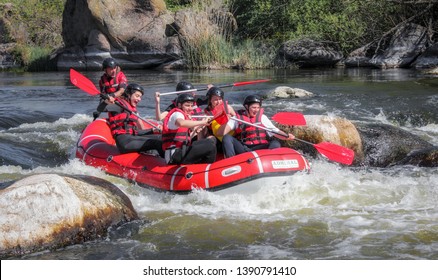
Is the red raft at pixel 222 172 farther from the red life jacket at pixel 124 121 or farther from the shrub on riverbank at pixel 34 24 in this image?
the shrub on riverbank at pixel 34 24

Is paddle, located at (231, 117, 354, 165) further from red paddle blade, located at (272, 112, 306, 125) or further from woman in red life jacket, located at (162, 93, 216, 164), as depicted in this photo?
woman in red life jacket, located at (162, 93, 216, 164)

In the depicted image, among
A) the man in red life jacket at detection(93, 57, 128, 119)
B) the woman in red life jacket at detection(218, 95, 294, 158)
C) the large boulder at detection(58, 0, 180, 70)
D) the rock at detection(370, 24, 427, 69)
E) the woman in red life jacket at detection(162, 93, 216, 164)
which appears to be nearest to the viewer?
the woman in red life jacket at detection(162, 93, 216, 164)

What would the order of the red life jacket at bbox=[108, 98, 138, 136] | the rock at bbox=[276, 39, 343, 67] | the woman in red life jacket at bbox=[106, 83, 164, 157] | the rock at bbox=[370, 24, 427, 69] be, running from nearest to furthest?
the woman in red life jacket at bbox=[106, 83, 164, 157]
the red life jacket at bbox=[108, 98, 138, 136]
the rock at bbox=[370, 24, 427, 69]
the rock at bbox=[276, 39, 343, 67]

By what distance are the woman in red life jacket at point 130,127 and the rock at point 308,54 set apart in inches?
485

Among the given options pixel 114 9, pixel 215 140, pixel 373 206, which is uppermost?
pixel 114 9

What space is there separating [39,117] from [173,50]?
10.5 m

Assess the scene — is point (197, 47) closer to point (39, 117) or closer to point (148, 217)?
point (39, 117)

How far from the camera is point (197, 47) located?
62.3 feet

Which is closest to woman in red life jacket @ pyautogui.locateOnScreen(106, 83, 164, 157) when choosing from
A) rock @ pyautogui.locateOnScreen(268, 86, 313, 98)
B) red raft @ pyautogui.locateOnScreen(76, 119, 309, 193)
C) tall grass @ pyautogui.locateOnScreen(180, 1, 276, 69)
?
red raft @ pyautogui.locateOnScreen(76, 119, 309, 193)

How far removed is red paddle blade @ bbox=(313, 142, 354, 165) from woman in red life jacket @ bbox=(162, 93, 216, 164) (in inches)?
45.8

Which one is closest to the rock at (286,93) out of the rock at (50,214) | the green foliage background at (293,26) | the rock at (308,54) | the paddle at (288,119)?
the paddle at (288,119)

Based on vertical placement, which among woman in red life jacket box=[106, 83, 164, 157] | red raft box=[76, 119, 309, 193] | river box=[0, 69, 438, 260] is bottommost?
river box=[0, 69, 438, 260]

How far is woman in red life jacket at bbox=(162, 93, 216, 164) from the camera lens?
6059 mm

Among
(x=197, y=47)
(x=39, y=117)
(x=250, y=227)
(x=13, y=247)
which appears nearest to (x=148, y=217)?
(x=250, y=227)
